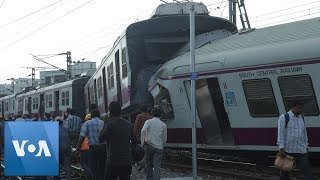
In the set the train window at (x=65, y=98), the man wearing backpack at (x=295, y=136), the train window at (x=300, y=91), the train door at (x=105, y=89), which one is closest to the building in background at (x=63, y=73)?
the train window at (x=65, y=98)

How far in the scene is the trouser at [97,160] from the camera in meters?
9.48

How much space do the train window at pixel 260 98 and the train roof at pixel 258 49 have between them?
1.45ft

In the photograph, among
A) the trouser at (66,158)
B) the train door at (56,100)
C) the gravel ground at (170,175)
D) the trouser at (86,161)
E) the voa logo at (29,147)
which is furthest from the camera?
the train door at (56,100)

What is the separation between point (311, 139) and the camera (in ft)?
33.7

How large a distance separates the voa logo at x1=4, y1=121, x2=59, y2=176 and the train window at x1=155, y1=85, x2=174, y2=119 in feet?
18.1

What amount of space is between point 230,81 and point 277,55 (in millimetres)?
1328

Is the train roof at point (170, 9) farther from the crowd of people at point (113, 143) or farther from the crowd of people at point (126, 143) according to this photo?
the crowd of people at point (126, 143)

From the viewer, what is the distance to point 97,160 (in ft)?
31.3

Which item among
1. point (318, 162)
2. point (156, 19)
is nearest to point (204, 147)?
point (318, 162)

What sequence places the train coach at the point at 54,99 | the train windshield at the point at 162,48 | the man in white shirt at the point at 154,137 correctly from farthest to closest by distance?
the train coach at the point at 54,99 → the train windshield at the point at 162,48 → the man in white shirt at the point at 154,137

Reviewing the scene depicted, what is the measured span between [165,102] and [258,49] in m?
3.18

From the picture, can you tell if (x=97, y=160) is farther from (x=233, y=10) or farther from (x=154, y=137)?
(x=233, y=10)

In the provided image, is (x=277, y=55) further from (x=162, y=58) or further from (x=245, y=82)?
(x=162, y=58)

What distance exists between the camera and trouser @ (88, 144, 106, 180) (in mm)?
9477
